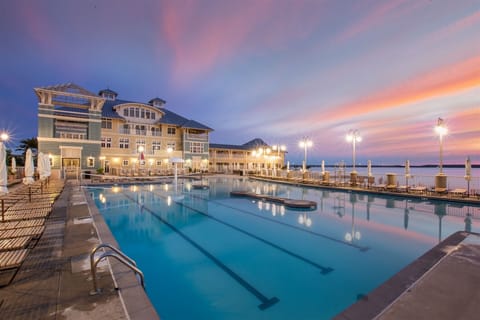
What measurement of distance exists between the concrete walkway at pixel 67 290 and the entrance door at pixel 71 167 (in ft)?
71.8

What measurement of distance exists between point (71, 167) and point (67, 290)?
25489mm

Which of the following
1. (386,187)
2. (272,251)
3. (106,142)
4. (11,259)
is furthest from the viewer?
(106,142)

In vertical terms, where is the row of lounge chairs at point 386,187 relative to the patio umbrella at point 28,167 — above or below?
below

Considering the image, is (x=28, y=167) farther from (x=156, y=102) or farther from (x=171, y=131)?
(x=156, y=102)

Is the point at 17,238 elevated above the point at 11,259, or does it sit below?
above

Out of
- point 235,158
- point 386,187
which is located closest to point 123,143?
point 235,158

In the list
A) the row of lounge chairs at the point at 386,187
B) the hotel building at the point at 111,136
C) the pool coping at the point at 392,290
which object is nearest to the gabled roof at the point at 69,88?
the hotel building at the point at 111,136

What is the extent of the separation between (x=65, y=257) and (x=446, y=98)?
2423 centimetres

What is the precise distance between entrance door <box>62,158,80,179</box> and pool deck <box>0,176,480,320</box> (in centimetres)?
2241

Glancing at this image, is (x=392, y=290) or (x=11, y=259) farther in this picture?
(x=11, y=259)

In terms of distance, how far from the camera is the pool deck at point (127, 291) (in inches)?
87.0

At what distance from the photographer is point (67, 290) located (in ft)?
8.34

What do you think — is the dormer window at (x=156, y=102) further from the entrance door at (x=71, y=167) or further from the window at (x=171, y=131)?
the entrance door at (x=71, y=167)

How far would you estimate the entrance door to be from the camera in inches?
848
